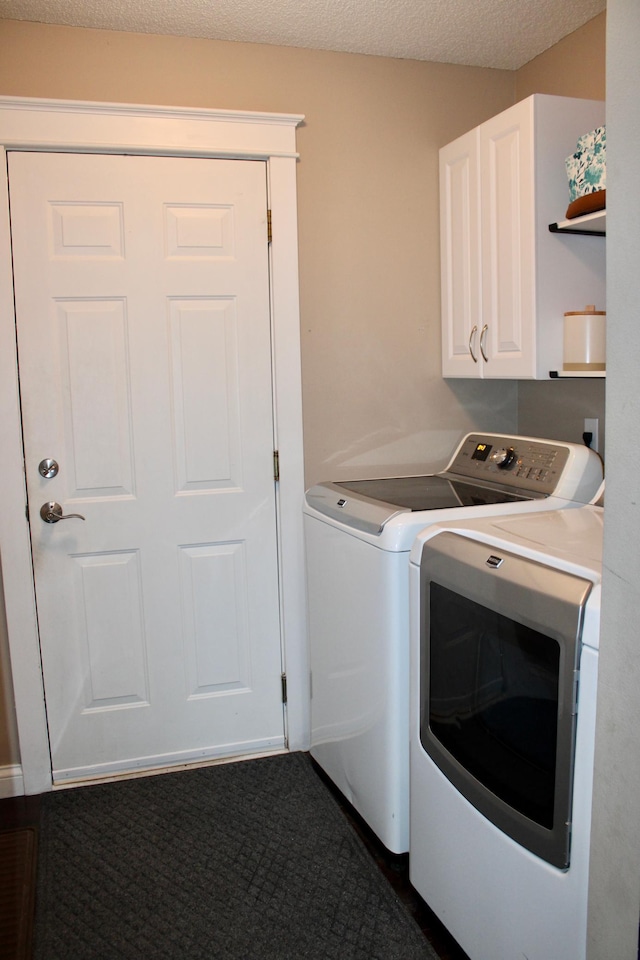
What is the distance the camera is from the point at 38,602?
2.57 meters

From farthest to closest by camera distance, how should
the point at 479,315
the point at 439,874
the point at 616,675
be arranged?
the point at 479,315 → the point at 439,874 → the point at 616,675

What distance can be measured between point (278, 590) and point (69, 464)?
86cm

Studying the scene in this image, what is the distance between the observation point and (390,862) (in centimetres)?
214

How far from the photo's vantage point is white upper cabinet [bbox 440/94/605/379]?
2.26m

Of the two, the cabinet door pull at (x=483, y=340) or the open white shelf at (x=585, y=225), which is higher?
the open white shelf at (x=585, y=225)

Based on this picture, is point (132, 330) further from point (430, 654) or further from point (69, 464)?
point (430, 654)

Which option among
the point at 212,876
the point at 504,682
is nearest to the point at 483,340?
the point at 504,682

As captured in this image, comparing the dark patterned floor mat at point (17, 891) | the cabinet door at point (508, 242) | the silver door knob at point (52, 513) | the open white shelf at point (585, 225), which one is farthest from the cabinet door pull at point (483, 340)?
the dark patterned floor mat at point (17, 891)

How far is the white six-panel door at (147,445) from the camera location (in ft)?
8.18

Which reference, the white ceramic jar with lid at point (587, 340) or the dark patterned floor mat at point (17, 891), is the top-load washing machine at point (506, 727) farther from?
the dark patterned floor mat at point (17, 891)

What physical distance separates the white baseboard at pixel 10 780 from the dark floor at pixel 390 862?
28 millimetres

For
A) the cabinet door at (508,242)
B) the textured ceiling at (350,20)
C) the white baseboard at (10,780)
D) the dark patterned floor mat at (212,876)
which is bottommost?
the dark patterned floor mat at (212,876)

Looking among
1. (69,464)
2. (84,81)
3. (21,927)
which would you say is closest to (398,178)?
(84,81)

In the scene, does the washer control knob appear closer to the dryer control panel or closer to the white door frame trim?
the dryer control panel
